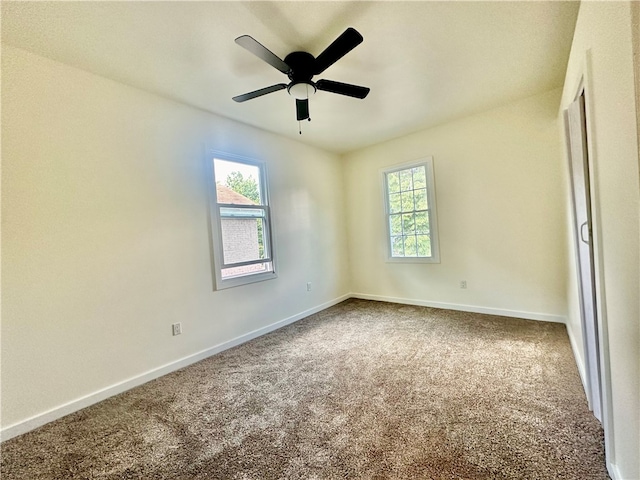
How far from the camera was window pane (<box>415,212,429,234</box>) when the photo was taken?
417 centimetres

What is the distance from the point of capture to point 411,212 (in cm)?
433

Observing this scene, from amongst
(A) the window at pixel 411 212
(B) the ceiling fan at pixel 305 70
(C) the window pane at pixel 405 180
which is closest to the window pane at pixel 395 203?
(A) the window at pixel 411 212

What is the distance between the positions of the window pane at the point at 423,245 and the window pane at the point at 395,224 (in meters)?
0.32

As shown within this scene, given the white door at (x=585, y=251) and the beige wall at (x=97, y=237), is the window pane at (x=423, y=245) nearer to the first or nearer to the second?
the white door at (x=585, y=251)

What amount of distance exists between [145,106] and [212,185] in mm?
903

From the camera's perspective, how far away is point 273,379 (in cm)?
238

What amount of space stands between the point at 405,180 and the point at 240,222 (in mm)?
2601

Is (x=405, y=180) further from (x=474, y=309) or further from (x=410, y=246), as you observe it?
(x=474, y=309)

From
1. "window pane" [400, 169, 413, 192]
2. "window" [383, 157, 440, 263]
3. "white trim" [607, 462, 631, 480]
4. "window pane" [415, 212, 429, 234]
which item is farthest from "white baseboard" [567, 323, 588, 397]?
"window pane" [400, 169, 413, 192]

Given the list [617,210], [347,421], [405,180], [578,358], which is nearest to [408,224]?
[405,180]

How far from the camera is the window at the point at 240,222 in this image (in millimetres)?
3104

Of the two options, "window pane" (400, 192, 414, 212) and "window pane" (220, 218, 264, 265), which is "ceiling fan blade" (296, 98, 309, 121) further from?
"window pane" (400, 192, 414, 212)

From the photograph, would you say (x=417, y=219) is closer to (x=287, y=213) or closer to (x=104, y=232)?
(x=287, y=213)

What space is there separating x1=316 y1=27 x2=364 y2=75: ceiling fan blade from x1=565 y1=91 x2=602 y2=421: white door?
135 centimetres
